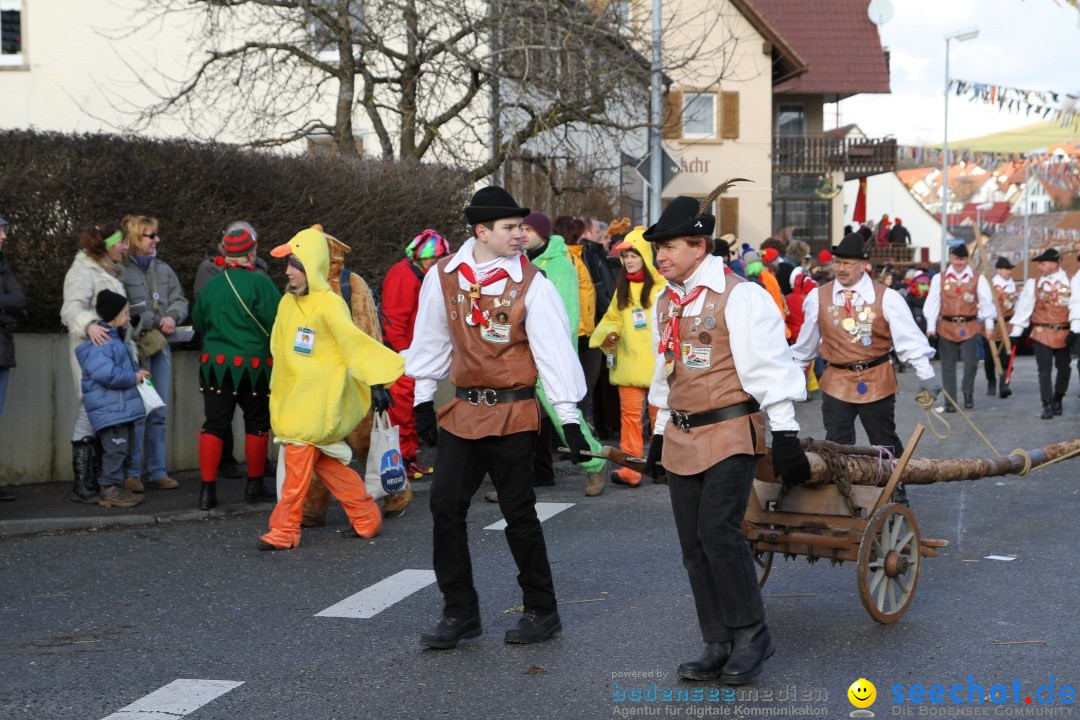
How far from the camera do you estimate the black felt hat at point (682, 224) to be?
214 inches

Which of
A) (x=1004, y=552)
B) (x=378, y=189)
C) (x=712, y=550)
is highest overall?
(x=378, y=189)

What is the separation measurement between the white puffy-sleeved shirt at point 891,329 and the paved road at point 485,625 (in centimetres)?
114

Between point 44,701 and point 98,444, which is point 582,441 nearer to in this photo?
point 44,701

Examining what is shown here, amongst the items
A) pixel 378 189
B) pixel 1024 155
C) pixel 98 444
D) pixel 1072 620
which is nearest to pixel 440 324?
pixel 1072 620

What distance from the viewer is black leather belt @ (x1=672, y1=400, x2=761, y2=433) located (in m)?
5.42

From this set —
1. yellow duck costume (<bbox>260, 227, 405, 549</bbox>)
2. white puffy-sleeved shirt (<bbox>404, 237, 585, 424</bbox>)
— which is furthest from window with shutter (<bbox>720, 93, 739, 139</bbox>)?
white puffy-sleeved shirt (<bbox>404, 237, 585, 424</bbox>)

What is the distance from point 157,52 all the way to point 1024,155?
24292 mm

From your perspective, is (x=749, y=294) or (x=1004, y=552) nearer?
(x=749, y=294)

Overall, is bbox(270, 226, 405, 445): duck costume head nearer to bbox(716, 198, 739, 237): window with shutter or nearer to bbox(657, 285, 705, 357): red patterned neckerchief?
bbox(657, 285, 705, 357): red patterned neckerchief

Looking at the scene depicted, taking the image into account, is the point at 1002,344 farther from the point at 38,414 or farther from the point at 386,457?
the point at 38,414

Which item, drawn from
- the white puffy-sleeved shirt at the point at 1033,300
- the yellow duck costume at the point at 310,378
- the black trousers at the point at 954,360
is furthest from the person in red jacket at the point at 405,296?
the white puffy-sleeved shirt at the point at 1033,300

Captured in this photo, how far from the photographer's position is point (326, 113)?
26.8 metres

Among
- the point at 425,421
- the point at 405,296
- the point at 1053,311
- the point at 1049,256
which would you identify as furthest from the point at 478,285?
the point at 1049,256

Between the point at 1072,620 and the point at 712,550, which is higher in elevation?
the point at 712,550
